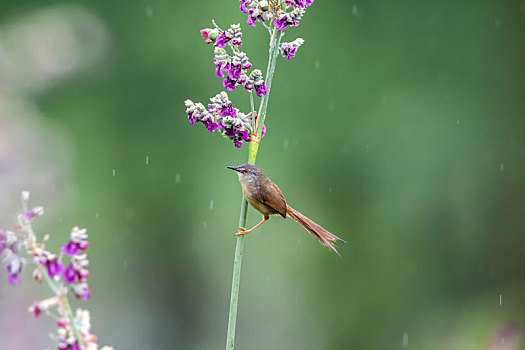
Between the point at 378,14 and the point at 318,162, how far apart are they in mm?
1160

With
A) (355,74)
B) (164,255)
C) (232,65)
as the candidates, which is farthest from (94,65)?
(232,65)

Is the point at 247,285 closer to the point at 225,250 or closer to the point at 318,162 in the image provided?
the point at 225,250

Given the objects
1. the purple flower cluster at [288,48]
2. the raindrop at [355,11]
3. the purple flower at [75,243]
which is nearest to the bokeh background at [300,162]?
the raindrop at [355,11]

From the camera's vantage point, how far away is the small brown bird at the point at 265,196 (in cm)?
147

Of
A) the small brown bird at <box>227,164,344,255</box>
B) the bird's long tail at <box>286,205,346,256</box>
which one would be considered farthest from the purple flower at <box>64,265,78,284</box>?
the bird's long tail at <box>286,205,346,256</box>

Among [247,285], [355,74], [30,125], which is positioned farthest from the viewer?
[355,74]

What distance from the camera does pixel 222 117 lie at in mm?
1273

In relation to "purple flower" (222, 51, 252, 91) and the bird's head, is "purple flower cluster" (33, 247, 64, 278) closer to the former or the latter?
"purple flower" (222, 51, 252, 91)

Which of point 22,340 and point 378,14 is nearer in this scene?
point 22,340

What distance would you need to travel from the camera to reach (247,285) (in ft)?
15.4

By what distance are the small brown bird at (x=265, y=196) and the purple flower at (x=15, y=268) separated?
2.01ft

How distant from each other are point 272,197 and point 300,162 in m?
3.32

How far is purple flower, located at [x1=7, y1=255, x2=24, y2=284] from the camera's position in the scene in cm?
83

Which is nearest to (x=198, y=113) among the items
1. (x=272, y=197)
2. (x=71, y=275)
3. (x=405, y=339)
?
(x=272, y=197)
